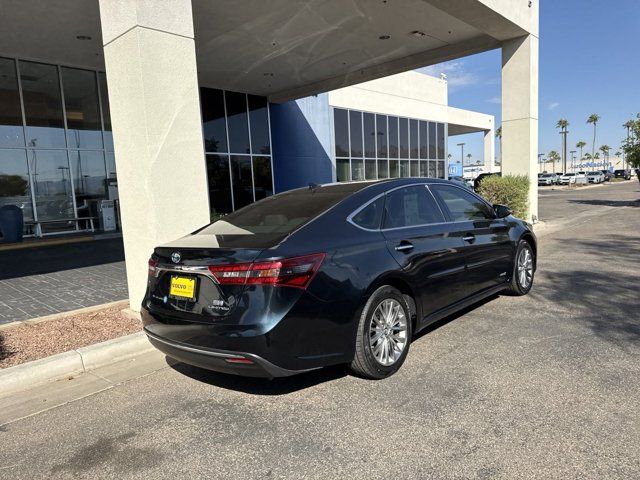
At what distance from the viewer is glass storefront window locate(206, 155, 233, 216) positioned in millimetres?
17922

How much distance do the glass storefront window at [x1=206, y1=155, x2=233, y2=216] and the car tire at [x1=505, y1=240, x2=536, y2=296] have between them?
13334mm

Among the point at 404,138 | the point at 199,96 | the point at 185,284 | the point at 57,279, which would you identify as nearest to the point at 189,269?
the point at 185,284

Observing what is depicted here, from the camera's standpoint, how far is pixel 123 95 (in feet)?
17.0

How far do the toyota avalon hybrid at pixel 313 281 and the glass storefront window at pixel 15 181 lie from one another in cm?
1298

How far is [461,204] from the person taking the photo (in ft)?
17.2

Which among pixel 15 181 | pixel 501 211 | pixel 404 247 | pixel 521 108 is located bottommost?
pixel 404 247

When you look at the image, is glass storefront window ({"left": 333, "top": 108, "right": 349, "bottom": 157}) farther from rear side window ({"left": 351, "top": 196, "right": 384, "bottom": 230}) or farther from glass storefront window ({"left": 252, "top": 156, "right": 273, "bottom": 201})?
rear side window ({"left": 351, "top": 196, "right": 384, "bottom": 230})

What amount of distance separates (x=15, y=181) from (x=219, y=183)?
22.1 feet

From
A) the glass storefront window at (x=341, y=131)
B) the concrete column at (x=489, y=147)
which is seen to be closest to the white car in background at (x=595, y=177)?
the concrete column at (x=489, y=147)

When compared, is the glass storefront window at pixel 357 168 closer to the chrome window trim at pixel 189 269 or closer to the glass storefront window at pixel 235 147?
the glass storefront window at pixel 235 147

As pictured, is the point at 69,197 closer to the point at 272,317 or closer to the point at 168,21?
the point at 168,21

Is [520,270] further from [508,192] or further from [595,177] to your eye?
[595,177]

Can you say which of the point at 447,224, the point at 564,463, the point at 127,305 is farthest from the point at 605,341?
the point at 127,305


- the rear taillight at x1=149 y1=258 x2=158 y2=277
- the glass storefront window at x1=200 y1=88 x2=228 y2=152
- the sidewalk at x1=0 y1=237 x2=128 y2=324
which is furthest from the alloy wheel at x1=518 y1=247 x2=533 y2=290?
the glass storefront window at x1=200 y1=88 x2=228 y2=152
